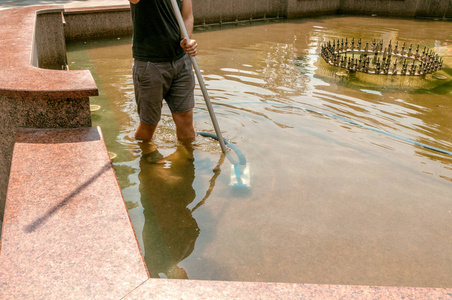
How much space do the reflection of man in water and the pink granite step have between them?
721mm

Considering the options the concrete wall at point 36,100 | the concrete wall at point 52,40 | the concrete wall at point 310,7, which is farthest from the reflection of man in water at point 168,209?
the concrete wall at point 310,7

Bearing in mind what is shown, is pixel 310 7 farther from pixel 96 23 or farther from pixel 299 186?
pixel 299 186

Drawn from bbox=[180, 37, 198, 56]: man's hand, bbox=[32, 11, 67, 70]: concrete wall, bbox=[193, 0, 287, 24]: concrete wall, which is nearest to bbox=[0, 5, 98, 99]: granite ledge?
bbox=[180, 37, 198, 56]: man's hand

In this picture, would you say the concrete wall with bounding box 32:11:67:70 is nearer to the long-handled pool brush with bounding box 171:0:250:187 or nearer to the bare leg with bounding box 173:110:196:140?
the bare leg with bounding box 173:110:196:140

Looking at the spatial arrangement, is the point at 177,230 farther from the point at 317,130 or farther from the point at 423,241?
the point at 317,130

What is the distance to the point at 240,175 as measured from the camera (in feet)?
13.8

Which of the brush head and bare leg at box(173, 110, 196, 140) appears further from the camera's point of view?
bare leg at box(173, 110, 196, 140)

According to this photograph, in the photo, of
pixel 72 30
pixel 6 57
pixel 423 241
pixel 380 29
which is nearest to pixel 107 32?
pixel 72 30

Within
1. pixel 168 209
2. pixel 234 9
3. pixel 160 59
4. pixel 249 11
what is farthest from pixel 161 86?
pixel 249 11

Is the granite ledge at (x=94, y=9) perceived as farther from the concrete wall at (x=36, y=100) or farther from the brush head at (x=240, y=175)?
the brush head at (x=240, y=175)

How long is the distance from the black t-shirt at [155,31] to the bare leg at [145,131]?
0.87 metres

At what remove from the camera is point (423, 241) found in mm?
3260

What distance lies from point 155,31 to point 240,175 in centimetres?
162

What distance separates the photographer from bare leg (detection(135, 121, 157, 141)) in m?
4.57
